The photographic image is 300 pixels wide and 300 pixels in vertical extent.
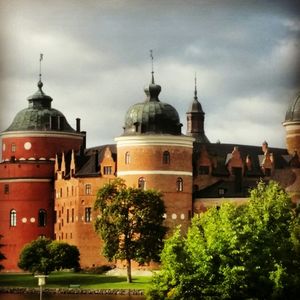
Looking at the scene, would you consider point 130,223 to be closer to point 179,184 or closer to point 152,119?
point 179,184

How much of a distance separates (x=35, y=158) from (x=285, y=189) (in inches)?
921

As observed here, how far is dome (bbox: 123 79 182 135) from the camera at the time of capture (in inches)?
4186

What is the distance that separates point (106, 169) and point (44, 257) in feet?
37.5

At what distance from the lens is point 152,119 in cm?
10625

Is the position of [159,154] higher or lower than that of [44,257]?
higher

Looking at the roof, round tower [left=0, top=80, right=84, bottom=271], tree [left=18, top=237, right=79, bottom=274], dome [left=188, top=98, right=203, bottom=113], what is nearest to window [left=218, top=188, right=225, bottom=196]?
the roof

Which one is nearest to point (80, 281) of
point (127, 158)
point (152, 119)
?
point (127, 158)

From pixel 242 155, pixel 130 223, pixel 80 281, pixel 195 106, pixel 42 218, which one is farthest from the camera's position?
pixel 195 106

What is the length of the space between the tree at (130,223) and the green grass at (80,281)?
158cm

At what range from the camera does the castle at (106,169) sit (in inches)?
4190

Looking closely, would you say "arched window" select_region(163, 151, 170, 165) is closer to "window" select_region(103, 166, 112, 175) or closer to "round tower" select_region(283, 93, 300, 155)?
"window" select_region(103, 166, 112, 175)

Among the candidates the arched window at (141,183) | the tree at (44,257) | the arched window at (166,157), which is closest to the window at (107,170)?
the arched window at (141,183)

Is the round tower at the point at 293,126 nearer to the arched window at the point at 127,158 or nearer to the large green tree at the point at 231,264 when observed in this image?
the arched window at the point at 127,158

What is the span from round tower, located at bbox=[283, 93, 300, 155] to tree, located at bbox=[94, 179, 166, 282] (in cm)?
2028
